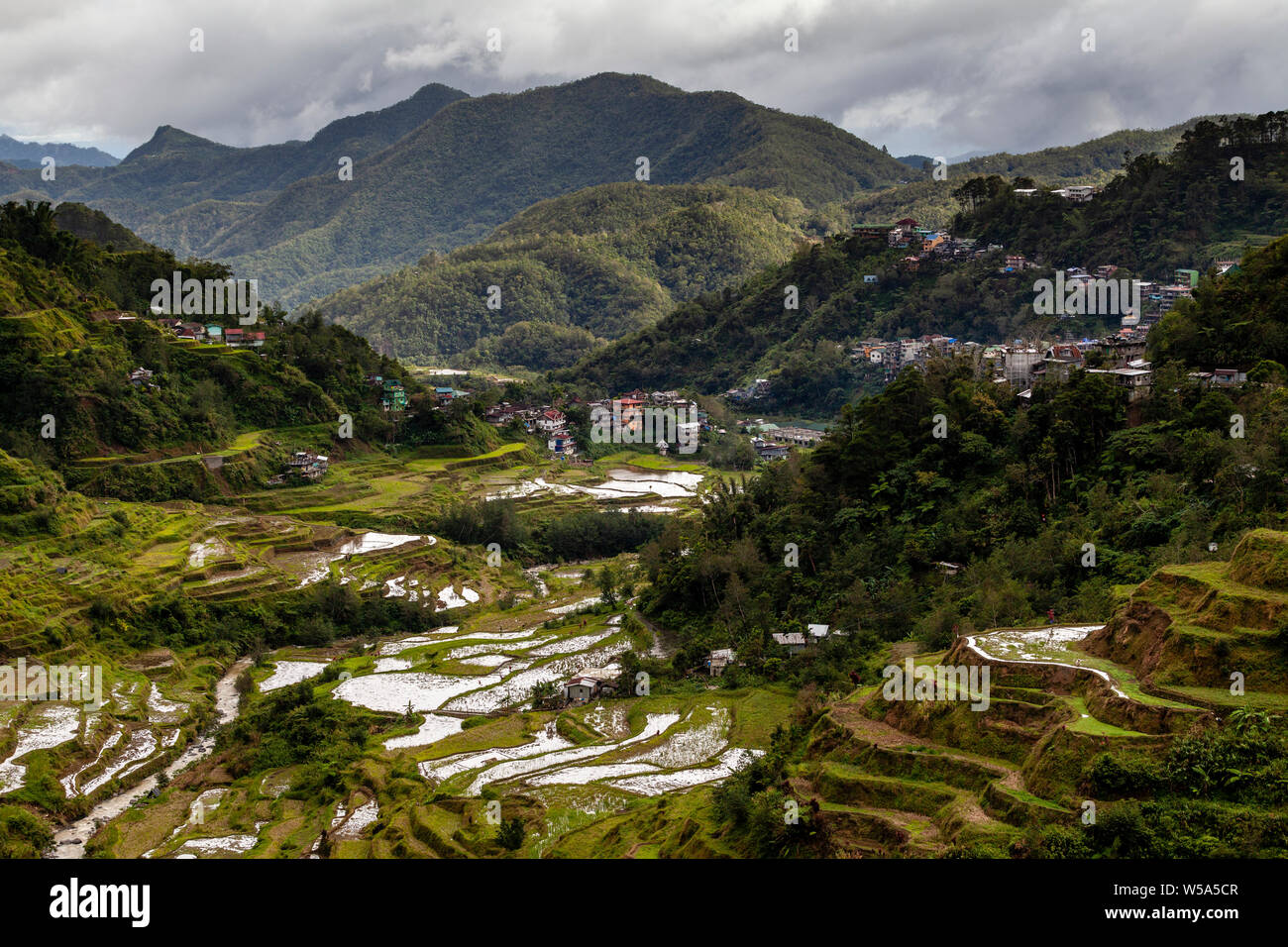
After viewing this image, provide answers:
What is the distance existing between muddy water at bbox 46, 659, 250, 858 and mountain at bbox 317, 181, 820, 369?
70026 millimetres

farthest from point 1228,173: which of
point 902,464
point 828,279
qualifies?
point 902,464

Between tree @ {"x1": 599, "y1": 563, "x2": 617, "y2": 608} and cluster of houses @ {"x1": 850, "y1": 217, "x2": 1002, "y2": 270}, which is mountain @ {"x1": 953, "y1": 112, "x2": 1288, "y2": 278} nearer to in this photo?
cluster of houses @ {"x1": 850, "y1": 217, "x2": 1002, "y2": 270}

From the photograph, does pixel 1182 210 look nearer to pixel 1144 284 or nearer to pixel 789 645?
pixel 1144 284

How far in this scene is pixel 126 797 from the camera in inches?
807

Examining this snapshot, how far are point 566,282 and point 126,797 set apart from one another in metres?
92.1

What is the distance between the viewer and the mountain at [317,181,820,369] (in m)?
99.9

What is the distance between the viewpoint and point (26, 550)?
1115 inches

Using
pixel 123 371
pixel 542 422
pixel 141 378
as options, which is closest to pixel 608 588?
pixel 141 378

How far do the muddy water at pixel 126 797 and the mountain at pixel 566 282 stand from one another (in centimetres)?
7003

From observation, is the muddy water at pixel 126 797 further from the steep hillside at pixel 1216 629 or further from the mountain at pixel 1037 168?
the mountain at pixel 1037 168

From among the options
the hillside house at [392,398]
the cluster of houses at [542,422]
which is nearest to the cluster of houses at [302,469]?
the hillside house at [392,398]

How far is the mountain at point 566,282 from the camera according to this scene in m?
99.9

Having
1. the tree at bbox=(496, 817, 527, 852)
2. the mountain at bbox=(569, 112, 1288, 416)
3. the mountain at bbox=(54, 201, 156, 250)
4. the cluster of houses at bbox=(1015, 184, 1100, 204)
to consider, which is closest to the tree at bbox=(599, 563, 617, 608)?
the tree at bbox=(496, 817, 527, 852)

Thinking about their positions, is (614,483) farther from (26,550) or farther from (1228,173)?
(1228,173)
